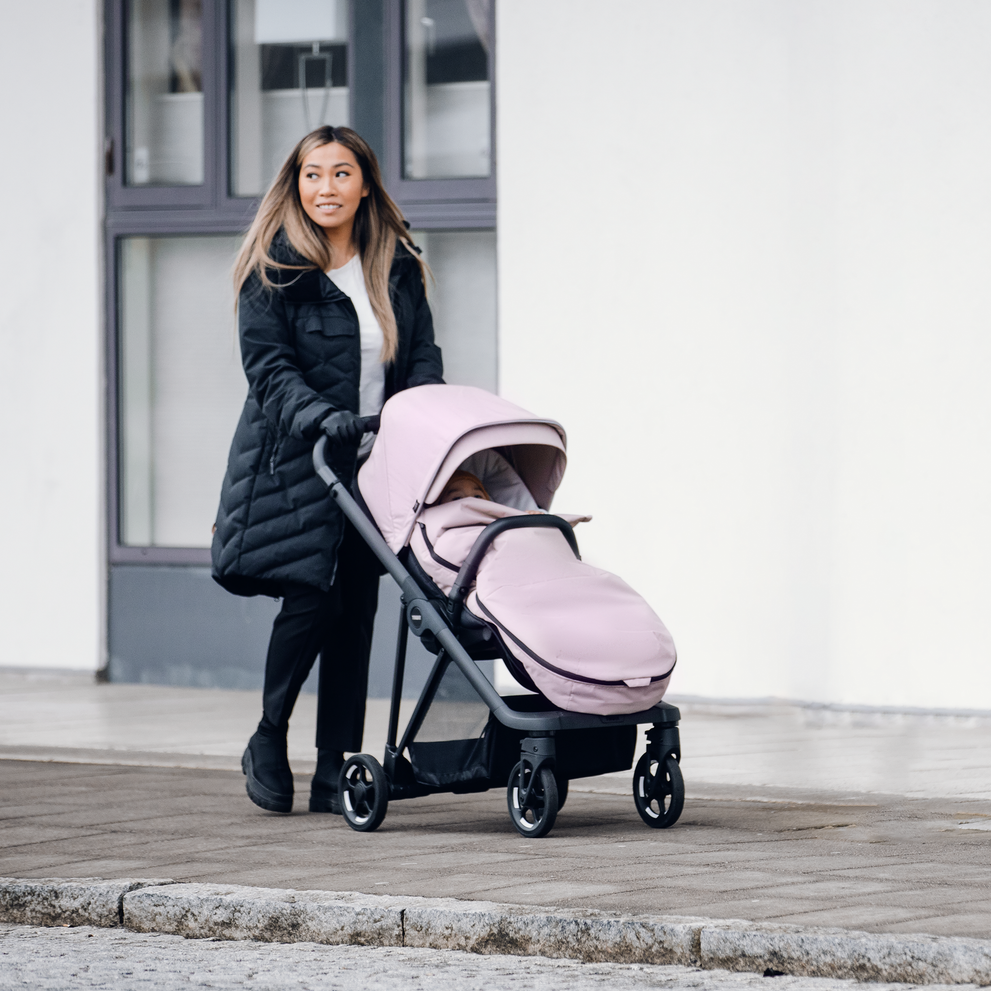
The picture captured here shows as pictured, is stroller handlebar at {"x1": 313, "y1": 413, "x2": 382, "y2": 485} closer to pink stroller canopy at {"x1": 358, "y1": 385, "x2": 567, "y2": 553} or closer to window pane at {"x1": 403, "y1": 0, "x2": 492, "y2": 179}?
pink stroller canopy at {"x1": 358, "y1": 385, "x2": 567, "y2": 553}

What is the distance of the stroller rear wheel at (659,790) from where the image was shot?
18.0ft

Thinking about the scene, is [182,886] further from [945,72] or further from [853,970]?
[945,72]

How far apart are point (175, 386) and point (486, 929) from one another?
20.8 ft

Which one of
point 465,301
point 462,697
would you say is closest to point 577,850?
point 462,697

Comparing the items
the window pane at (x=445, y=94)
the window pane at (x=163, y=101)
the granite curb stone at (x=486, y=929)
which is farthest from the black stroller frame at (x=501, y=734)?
the window pane at (x=163, y=101)

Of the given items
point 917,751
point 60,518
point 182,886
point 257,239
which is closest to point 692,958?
point 182,886

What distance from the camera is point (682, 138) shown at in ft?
29.0

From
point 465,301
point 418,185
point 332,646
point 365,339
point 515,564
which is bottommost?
point 332,646

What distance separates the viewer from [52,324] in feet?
33.0

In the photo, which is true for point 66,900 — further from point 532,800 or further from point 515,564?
point 515,564

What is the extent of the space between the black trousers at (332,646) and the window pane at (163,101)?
15.1ft

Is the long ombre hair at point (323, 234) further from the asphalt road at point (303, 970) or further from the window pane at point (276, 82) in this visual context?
the window pane at point (276, 82)

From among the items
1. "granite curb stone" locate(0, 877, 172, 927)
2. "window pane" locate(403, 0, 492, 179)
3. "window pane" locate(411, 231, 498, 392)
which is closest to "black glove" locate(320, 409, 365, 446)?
"granite curb stone" locate(0, 877, 172, 927)

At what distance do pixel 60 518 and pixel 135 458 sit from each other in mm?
491
